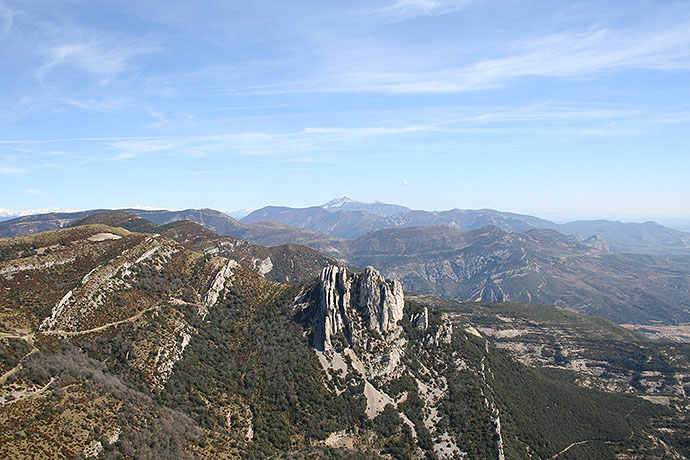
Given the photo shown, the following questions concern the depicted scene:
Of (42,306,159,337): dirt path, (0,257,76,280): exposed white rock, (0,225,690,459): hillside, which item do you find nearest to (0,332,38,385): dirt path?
(0,225,690,459): hillside

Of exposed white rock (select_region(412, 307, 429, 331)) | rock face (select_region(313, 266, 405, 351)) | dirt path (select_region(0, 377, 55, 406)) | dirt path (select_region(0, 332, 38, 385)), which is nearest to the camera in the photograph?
dirt path (select_region(0, 377, 55, 406))

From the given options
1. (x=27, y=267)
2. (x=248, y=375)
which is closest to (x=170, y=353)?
(x=248, y=375)

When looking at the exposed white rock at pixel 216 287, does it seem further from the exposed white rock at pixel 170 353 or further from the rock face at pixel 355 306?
the rock face at pixel 355 306

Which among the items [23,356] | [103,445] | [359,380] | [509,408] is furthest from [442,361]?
[23,356]

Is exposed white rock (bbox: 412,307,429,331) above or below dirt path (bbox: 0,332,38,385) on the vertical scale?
below

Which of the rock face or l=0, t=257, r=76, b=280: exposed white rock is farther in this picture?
the rock face

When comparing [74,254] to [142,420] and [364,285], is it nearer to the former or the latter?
[142,420]

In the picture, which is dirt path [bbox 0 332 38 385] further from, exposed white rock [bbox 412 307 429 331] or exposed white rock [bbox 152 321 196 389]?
exposed white rock [bbox 412 307 429 331]

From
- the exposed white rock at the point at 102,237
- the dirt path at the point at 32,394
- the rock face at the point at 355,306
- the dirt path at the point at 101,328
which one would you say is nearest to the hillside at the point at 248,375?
the dirt path at the point at 32,394

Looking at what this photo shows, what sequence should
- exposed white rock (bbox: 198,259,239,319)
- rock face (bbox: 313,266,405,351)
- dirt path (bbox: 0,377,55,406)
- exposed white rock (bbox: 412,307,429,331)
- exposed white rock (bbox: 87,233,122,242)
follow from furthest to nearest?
exposed white rock (bbox: 412,307,429,331), exposed white rock (bbox: 87,233,122,242), rock face (bbox: 313,266,405,351), exposed white rock (bbox: 198,259,239,319), dirt path (bbox: 0,377,55,406)
